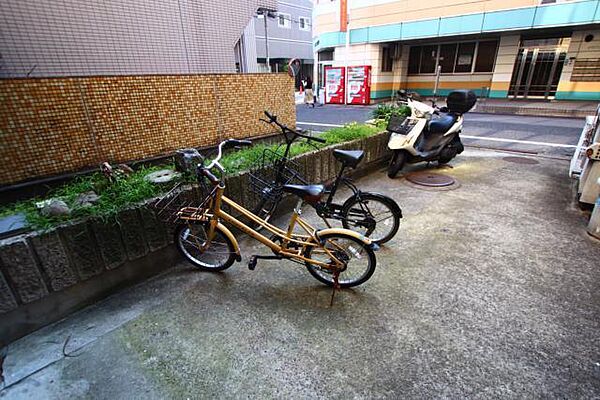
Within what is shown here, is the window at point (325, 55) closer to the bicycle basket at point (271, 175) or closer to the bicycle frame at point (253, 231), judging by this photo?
the bicycle basket at point (271, 175)

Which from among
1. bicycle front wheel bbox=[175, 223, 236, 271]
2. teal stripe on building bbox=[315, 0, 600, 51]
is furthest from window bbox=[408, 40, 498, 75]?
bicycle front wheel bbox=[175, 223, 236, 271]

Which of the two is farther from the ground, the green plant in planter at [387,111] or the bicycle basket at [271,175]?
the green plant in planter at [387,111]

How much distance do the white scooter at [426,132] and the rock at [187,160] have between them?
367 centimetres

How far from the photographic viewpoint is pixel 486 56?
16.0m

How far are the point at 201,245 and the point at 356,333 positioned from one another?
1713 mm

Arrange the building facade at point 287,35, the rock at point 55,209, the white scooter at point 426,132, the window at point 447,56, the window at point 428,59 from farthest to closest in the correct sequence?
the building facade at point 287,35 → the window at point 428,59 → the window at point 447,56 → the white scooter at point 426,132 → the rock at point 55,209

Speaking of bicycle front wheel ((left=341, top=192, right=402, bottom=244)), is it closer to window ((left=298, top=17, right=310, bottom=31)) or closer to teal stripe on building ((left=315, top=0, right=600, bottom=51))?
teal stripe on building ((left=315, top=0, right=600, bottom=51))

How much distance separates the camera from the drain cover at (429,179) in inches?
209

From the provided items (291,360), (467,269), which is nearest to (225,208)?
(291,360)

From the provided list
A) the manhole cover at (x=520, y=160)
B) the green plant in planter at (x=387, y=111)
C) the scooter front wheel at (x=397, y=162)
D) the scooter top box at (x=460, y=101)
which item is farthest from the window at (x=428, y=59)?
the scooter front wheel at (x=397, y=162)

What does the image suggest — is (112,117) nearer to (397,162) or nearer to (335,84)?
(397,162)

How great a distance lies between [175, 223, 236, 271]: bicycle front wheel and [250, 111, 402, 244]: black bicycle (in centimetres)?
51

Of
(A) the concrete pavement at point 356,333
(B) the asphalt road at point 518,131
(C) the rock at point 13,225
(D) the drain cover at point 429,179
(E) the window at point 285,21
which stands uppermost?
(E) the window at point 285,21

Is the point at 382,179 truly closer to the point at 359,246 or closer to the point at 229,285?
the point at 359,246
